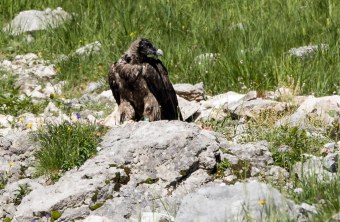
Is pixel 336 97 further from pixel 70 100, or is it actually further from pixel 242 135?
pixel 70 100

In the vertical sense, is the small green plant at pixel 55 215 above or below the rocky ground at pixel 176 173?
below

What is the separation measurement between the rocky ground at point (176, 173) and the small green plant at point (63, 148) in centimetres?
12

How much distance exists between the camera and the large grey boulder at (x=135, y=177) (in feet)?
20.5

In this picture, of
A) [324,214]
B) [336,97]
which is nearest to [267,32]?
[336,97]

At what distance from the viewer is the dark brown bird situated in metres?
8.41

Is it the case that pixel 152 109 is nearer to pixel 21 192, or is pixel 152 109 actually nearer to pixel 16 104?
pixel 16 104

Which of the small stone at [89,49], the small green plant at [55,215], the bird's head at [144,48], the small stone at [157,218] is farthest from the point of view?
the small stone at [89,49]

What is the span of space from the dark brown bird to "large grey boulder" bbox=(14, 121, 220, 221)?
4.79 feet

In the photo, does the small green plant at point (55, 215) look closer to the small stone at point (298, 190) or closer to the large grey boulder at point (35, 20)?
the small stone at point (298, 190)

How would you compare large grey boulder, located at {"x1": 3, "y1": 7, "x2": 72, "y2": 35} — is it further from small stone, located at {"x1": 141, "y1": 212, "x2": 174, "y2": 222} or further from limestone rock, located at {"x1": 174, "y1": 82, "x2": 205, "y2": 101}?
small stone, located at {"x1": 141, "y1": 212, "x2": 174, "y2": 222}

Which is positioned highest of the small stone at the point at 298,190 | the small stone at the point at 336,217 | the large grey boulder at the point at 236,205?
the small stone at the point at 336,217

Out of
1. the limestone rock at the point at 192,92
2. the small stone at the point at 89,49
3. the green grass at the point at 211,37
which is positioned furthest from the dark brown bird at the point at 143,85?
the small stone at the point at 89,49

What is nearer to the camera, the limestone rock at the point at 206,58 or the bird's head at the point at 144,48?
the bird's head at the point at 144,48

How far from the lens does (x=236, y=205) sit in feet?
16.4
